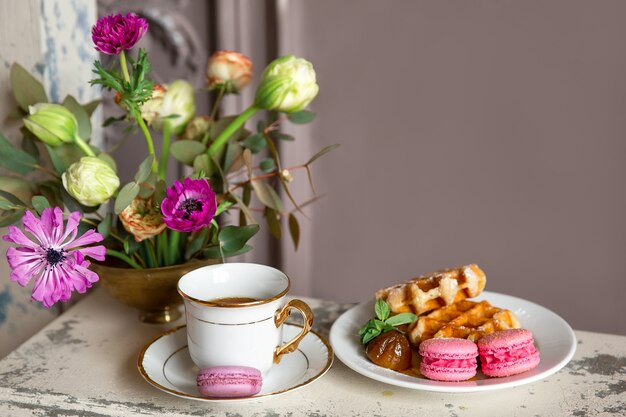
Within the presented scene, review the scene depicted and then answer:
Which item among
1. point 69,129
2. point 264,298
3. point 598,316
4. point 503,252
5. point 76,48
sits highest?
→ point 76,48

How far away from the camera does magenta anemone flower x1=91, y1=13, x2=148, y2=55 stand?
920 mm

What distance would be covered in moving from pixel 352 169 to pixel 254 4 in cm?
43

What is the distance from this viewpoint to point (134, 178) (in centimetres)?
100

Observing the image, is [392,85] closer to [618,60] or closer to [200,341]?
[618,60]

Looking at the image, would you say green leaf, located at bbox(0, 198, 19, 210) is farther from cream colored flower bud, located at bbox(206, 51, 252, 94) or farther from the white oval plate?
the white oval plate

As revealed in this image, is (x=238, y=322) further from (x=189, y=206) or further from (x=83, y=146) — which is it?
(x=83, y=146)

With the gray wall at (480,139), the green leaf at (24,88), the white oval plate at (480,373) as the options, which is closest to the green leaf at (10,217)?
the green leaf at (24,88)

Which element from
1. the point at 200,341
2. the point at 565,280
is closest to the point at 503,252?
the point at 565,280

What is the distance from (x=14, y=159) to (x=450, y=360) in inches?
26.7

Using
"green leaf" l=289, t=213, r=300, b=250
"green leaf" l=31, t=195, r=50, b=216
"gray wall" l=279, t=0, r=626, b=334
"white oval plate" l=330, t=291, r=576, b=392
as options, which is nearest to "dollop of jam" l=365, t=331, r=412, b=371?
"white oval plate" l=330, t=291, r=576, b=392

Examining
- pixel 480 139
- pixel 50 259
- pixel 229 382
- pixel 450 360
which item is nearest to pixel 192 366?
pixel 229 382

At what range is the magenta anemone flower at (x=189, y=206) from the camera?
0.91 m

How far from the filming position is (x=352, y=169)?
1737 millimetres

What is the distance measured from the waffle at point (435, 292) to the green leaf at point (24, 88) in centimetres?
60
